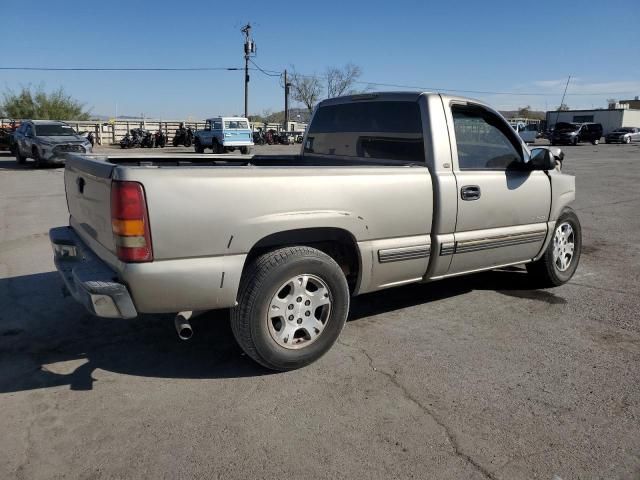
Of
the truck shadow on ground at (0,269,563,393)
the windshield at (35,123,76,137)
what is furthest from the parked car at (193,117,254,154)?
the truck shadow on ground at (0,269,563,393)

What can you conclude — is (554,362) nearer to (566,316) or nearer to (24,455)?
(566,316)

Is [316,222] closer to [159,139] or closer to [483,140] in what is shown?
[483,140]

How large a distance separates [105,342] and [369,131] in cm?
275

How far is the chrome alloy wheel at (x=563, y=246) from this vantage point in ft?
17.0

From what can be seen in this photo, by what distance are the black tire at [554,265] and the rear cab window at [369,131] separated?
1.84 meters

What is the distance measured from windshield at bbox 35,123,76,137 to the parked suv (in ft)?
121

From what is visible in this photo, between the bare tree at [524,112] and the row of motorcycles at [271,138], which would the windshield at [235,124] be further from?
the bare tree at [524,112]

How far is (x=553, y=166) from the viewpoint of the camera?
4.61 metres

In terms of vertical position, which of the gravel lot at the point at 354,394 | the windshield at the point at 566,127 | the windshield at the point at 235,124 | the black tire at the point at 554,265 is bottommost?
the gravel lot at the point at 354,394

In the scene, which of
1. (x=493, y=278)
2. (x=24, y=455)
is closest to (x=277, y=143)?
(x=493, y=278)

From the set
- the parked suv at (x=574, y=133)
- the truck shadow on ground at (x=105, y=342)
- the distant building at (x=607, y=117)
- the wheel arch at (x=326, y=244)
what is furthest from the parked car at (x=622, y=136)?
the wheel arch at (x=326, y=244)

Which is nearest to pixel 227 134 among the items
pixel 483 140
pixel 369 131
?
pixel 369 131

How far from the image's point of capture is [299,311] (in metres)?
3.48

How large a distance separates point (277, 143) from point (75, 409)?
44676mm
